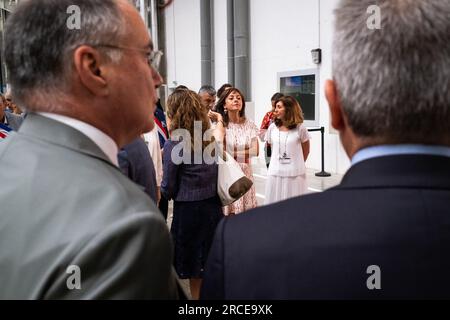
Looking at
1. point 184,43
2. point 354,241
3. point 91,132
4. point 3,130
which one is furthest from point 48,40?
point 184,43

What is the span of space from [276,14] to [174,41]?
5.15 meters

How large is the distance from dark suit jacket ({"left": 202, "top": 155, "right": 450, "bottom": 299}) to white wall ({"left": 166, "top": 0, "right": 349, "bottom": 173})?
6860mm

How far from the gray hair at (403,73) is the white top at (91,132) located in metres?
0.52

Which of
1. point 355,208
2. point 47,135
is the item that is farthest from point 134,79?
point 355,208

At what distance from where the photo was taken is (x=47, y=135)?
2.87ft

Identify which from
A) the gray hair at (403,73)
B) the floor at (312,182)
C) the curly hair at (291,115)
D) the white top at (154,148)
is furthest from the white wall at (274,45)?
the gray hair at (403,73)

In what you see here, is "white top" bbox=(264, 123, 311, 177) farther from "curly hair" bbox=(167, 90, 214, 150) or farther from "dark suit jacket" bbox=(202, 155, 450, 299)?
"dark suit jacket" bbox=(202, 155, 450, 299)

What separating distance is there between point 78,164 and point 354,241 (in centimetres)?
51

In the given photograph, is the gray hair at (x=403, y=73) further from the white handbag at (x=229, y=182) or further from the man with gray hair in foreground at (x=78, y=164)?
the white handbag at (x=229, y=182)

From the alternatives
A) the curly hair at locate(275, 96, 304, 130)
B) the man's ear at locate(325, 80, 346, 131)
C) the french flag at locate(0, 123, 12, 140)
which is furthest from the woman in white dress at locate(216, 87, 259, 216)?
the man's ear at locate(325, 80, 346, 131)

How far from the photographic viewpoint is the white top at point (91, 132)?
90 cm

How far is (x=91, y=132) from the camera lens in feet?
3.02

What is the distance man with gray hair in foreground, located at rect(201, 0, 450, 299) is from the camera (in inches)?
26.8

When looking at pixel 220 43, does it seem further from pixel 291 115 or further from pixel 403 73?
pixel 403 73
